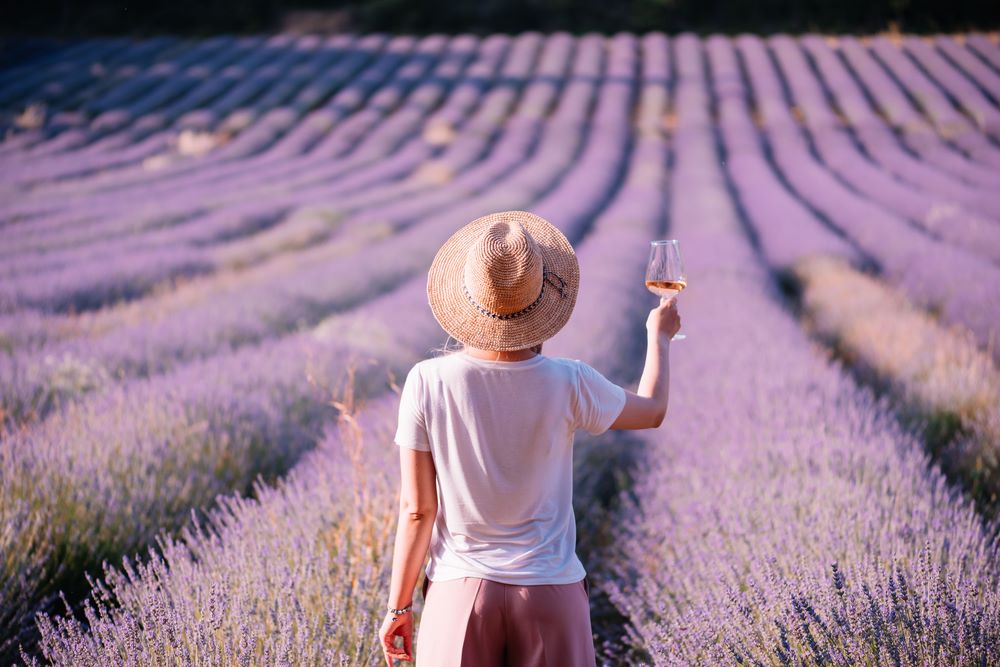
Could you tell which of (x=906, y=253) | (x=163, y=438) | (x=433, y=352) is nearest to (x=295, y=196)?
(x=433, y=352)

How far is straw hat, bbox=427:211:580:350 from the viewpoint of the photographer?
3.73 feet

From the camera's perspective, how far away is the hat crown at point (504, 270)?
113 centimetres

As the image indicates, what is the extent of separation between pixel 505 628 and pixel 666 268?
78cm

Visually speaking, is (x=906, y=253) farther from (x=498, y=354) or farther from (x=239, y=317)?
(x=498, y=354)

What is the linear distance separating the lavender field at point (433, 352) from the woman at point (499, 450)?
1.39ft

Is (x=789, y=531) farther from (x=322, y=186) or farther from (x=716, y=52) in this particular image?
(x=716, y=52)

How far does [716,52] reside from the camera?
59.7 feet

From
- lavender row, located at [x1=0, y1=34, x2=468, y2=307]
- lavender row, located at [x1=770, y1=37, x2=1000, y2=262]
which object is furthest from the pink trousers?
lavender row, located at [x1=770, y1=37, x2=1000, y2=262]

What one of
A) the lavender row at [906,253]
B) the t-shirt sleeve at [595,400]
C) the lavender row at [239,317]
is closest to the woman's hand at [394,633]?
the t-shirt sleeve at [595,400]

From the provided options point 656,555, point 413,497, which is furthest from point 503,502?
point 656,555

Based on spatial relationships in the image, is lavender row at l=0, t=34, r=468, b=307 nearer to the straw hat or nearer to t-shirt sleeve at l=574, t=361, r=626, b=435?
the straw hat

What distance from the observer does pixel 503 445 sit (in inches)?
48.0

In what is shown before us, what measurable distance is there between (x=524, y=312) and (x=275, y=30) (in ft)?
83.3

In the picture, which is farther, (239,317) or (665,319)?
(239,317)
